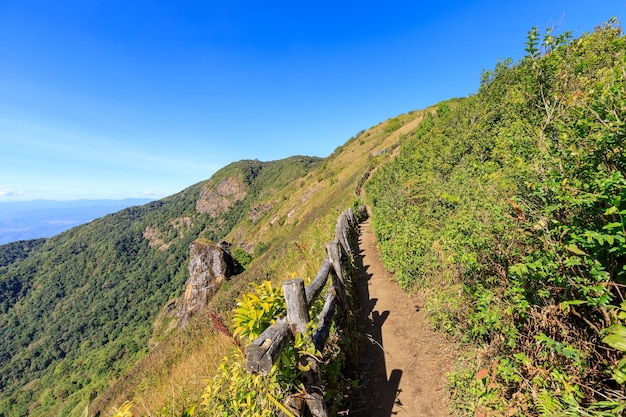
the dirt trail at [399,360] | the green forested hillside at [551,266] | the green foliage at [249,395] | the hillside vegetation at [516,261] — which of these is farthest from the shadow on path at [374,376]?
the green foliage at [249,395]

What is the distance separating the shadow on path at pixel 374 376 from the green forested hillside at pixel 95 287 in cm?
6633

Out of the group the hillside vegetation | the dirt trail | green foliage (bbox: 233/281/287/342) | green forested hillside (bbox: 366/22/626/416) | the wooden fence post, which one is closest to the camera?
green forested hillside (bbox: 366/22/626/416)

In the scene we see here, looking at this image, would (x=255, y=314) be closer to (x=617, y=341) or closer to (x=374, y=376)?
(x=374, y=376)

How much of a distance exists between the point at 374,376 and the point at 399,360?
1.98 feet

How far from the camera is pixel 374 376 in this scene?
4812mm

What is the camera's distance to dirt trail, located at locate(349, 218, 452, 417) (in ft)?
13.5

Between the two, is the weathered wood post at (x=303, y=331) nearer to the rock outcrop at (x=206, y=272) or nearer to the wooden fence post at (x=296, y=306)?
the wooden fence post at (x=296, y=306)

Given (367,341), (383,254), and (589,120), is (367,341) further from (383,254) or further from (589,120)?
(589,120)

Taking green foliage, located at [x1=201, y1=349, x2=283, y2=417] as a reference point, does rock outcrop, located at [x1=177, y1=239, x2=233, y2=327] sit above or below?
below

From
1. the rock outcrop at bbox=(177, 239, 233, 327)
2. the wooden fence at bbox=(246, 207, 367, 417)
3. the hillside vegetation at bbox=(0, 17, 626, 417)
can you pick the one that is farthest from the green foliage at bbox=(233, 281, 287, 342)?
the rock outcrop at bbox=(177, 239, 233, 327)

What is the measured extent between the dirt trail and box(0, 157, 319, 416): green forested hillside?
66.4 meters

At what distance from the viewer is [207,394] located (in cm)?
290

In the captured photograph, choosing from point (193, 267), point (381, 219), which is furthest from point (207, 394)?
point (193, 267)

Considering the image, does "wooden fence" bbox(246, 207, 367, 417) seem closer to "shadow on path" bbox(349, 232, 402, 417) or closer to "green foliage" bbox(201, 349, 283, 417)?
"green foliage" bbox(201, 349, 283, 417)
